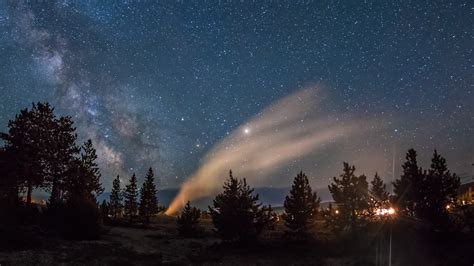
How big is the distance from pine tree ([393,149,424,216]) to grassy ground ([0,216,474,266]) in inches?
105

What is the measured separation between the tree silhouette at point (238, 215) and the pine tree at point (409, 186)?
13.1 metres

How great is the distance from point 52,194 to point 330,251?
1318 inches

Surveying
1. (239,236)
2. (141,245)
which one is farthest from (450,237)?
(141,245)

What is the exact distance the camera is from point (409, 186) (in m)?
35.6

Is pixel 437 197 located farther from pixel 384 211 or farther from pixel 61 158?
pixel 61 158

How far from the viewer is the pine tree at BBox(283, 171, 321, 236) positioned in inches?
1599

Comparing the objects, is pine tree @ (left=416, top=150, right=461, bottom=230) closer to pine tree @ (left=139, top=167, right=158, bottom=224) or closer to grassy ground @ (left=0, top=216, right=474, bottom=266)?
grassy ground @ (left=0, top=216, right=474, bottom=266)

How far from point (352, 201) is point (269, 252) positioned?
34.0ft

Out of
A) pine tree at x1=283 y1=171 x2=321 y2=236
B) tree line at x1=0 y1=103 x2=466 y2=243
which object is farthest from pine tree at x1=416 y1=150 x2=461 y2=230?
pine tree at x1=283 y1=171 x2=321 y2=236

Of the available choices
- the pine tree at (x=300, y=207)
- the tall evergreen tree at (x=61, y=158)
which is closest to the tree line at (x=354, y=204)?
the pine tree at (x=300, y=207)

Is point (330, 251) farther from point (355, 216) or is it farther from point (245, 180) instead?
point (245, 180)

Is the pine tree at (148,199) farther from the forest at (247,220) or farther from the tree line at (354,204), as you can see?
the tree line at (354,204)

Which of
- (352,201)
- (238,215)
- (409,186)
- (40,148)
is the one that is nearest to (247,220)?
(238,215)

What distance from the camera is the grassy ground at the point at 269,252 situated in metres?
26.7
